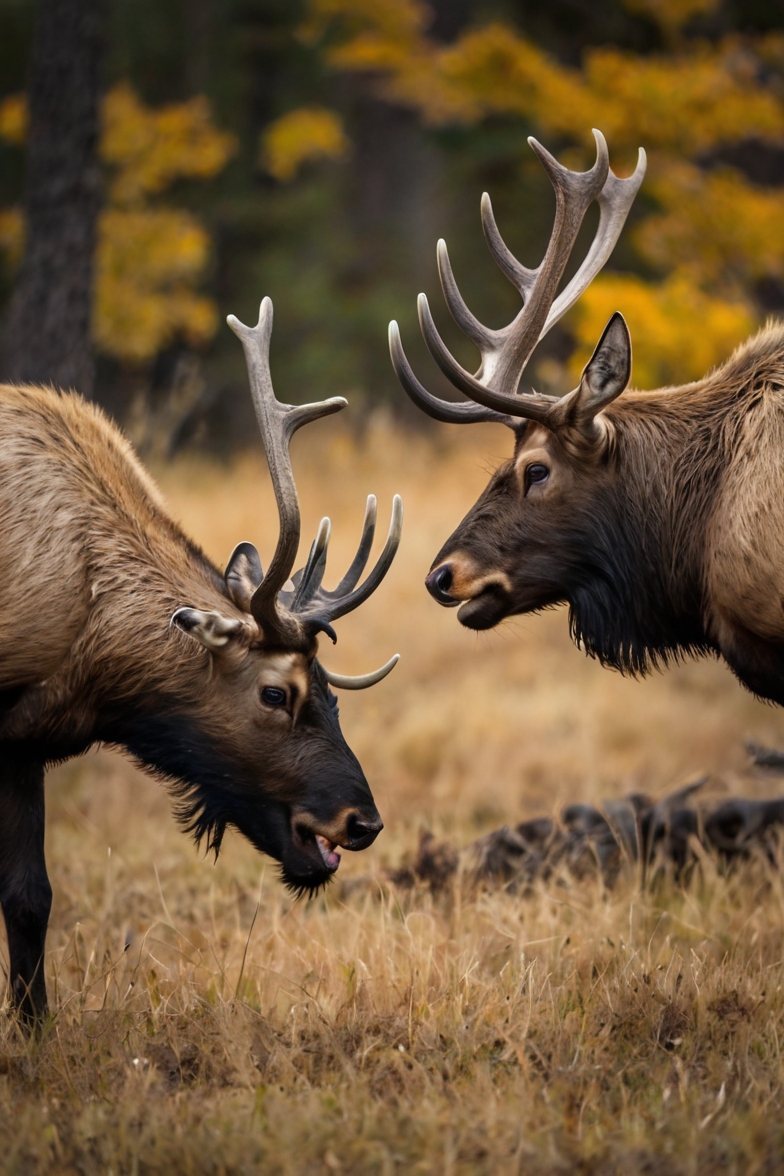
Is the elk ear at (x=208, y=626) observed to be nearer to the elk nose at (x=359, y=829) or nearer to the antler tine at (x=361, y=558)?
the antler tine at (x=361, y=558)

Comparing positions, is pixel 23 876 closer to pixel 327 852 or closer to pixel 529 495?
pixel 327 852

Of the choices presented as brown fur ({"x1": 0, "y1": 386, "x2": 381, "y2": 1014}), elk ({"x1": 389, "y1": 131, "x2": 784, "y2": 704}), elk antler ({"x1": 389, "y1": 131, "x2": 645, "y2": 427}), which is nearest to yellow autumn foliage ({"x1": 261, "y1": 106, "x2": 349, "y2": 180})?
elk antler ({"x1": 389, "y1": 131, "x2": 645, "y2": 427})

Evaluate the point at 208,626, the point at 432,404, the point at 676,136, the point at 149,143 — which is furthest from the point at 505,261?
the point at 149,143

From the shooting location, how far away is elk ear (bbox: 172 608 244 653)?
422cm

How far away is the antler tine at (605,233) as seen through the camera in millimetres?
5121

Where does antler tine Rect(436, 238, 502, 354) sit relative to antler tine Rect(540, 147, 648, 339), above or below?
below

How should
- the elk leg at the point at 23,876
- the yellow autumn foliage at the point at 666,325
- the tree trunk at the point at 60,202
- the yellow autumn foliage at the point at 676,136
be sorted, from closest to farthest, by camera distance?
the elk leg at the point at 23,876 → the tree trunk at the point at 60,202 → the yellow autumn foliage at the point at 666,325 → the yellow autumn foliage at the point at 676,136

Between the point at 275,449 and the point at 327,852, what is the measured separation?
141cm

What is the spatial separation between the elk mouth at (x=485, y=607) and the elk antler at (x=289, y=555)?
41 cm

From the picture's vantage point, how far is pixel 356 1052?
12.5 feet

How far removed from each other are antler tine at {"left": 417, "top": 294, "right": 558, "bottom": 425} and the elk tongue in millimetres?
1663

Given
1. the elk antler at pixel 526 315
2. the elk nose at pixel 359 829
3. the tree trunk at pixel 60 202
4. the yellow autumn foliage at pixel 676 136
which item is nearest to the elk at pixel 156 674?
the elk nose at pixel 359 829

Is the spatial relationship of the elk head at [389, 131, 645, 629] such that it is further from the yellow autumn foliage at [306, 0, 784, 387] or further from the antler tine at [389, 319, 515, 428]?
the yellow autumn foliage at [306, 0, 784, 387]

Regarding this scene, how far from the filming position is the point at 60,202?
8.24 metres
